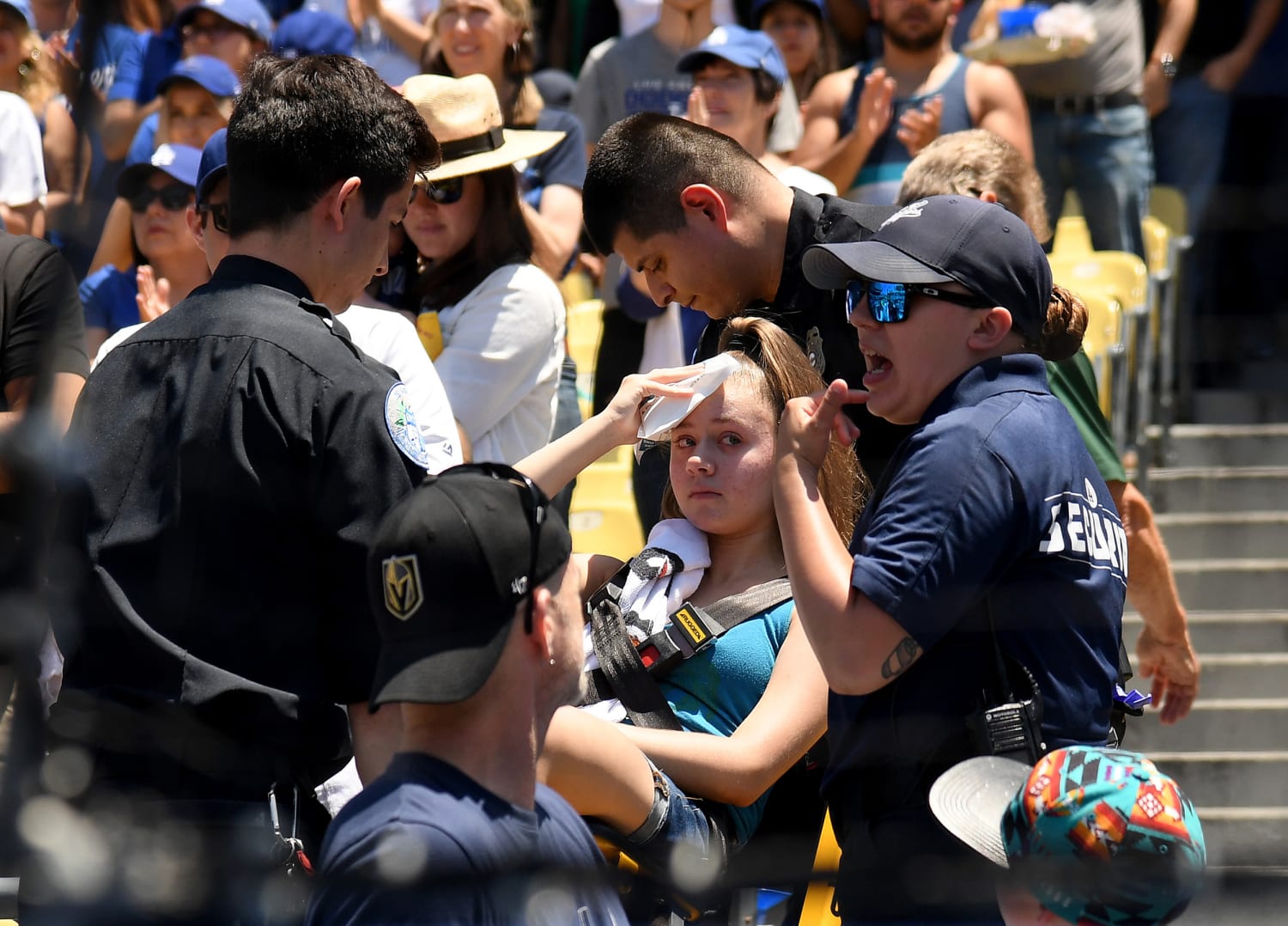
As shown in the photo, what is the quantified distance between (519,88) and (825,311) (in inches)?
72.1

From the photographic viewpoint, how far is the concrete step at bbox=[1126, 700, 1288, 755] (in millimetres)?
4168

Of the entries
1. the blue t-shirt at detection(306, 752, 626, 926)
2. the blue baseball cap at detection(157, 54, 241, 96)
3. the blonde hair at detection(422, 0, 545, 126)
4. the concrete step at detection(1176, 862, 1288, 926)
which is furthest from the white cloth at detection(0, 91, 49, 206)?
the concrete step at detection(1176, 862, 1288, 926)

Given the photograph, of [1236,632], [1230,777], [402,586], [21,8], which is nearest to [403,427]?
[402,586]

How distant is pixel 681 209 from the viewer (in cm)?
276

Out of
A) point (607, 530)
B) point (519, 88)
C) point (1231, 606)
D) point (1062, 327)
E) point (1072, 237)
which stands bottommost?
point (1231, 606)

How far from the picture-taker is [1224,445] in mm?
5043

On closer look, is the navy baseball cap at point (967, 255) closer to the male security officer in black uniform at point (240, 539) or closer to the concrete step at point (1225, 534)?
the male security officer in black uniform at point (240, 539)

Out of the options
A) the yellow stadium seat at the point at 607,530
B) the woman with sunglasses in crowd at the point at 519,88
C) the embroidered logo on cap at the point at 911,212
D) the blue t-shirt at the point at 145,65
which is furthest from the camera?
the blue t-shirt at the point at 145,65

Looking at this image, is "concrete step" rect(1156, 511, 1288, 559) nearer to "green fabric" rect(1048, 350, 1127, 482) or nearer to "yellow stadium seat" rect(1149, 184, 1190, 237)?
"yellow stadium seat" rect(1149, 184, 1190, 237)

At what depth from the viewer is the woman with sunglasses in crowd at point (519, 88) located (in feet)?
13.4

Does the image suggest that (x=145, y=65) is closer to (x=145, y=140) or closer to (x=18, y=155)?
(x=145, y=140)

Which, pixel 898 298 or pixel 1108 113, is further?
pixel 1108 113

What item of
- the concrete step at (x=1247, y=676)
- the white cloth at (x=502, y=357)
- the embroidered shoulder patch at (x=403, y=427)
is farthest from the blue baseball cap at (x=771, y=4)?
the embroidered shoulder patch at (x=403, y=427)

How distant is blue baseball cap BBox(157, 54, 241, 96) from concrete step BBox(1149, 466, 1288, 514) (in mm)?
3051
